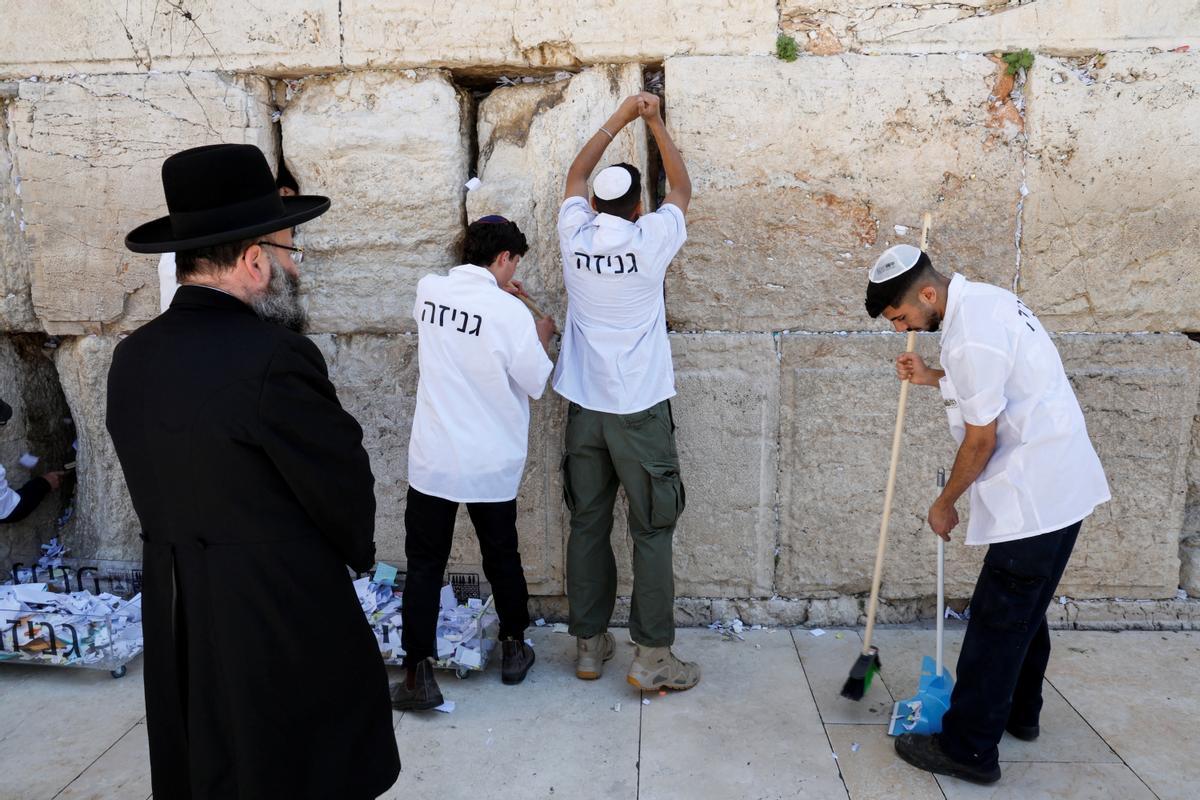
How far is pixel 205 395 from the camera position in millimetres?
1891

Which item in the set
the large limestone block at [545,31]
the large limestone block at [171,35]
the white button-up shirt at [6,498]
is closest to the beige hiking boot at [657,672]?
the large limestone block at [545,31]

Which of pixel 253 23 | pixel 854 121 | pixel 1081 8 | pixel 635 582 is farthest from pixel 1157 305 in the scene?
pixel 253 23

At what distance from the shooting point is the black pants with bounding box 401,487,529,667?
11.6 ft

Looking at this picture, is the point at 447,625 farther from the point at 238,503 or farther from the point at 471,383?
the point at 238,503

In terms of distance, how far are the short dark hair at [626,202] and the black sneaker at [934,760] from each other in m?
2.22

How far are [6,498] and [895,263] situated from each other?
14.0ft

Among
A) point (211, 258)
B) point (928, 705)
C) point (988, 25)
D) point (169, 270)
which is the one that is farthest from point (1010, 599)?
point (169, 270)

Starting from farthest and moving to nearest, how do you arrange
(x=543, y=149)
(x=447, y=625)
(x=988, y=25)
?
(x=543, y=149)
(x=447, y=625)
(x=988, y=25)

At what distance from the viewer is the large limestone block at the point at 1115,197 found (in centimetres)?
382

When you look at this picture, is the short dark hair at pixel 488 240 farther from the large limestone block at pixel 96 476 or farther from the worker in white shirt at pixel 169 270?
the large limestone block at pixel 96 476

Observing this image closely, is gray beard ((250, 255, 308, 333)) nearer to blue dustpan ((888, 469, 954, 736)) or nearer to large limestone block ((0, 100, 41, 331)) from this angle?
blue dustpan ((888, 469, 954, 736))

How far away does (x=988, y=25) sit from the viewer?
3812mm

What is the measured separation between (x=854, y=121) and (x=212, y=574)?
3192 millimetres

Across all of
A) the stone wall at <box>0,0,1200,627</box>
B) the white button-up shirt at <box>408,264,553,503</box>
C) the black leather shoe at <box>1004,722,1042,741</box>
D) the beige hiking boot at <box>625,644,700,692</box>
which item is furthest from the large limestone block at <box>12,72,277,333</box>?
the black leather shoe at <box>1004,722,1042,741</box>
